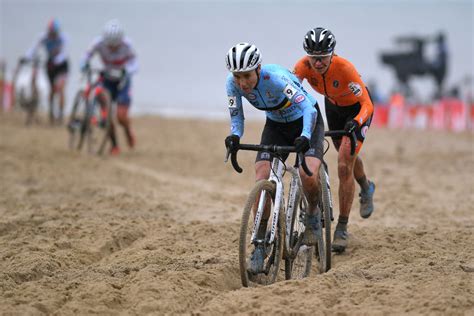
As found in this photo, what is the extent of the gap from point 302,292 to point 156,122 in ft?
63.0

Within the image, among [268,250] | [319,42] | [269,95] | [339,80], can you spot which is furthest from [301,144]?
[339,80]

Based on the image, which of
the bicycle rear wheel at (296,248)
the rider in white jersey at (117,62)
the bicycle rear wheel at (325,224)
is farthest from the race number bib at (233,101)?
the rider in white jersey at (117,62)

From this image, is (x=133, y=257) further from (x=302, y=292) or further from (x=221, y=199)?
(x=221, y=199)

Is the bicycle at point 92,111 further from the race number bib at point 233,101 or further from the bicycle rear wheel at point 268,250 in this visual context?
the bicycle rear wheel at point 268,250

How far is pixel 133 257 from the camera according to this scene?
23.5 feet

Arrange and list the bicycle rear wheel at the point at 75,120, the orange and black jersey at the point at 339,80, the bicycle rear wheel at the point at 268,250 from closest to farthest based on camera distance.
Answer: the bicycle rear wheel at the point at 268,250 → the orange and black jersey at the point at 339,80 → the bicycle rear wheel at the point at 75,120

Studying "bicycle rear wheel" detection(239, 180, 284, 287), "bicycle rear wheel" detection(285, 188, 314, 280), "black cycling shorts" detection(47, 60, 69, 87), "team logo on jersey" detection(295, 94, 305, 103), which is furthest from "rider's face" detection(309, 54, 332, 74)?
"black cycling shorts" detection(47, 60, 69, 87)

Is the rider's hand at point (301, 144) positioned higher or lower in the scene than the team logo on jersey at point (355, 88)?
lower

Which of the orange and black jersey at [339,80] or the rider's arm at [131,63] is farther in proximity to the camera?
the rider's arm at [131,63]

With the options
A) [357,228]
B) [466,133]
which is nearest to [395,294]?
[357,228]

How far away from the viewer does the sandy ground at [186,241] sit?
5.68 m

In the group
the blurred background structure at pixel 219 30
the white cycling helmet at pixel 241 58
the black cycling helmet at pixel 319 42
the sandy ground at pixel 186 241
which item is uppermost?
the blurred background structure at pixel 219 30

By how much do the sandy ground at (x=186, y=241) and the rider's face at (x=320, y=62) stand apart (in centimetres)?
191

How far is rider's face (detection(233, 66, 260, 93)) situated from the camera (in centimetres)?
652
